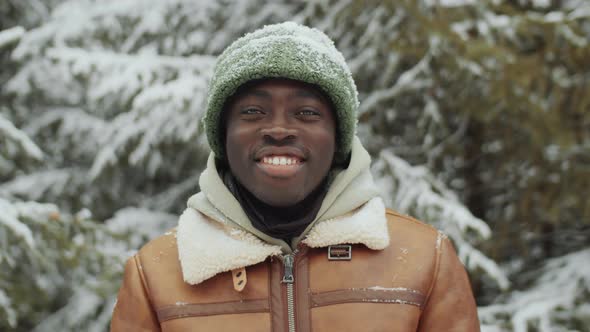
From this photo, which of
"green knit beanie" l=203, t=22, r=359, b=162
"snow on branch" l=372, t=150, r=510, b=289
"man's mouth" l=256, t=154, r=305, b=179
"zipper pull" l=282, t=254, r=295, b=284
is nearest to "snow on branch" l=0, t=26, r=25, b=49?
"green knit beanie" l=203, t=22, r=359, b=162

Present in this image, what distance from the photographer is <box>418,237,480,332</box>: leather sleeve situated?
6.42 feet

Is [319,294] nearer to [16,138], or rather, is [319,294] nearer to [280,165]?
[280,165]

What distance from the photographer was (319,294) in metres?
1.91

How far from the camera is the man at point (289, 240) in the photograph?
1.90m

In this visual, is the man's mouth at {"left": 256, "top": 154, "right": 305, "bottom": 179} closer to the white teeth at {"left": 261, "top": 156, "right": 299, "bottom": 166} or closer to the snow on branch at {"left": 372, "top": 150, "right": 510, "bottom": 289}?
the white teeth at {"left": 261, "top": 156, "right": 299, "bottom": 166}

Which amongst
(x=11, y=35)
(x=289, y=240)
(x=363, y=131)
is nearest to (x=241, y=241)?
(x=289, y=240)

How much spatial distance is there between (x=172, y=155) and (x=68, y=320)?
1.37 metres

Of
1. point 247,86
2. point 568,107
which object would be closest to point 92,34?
point 247,86

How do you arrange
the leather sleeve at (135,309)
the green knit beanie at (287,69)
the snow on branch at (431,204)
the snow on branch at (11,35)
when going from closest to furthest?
the green knit beanie at (287,69) → the leather sleeve at (135,309) → the snow on branch at (11,35) → the snow on branch at (431,204)

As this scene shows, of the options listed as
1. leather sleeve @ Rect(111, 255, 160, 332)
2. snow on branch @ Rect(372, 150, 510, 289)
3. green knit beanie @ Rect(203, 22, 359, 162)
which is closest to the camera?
green knit beanie @ Rect(203, 22, 359, 162)

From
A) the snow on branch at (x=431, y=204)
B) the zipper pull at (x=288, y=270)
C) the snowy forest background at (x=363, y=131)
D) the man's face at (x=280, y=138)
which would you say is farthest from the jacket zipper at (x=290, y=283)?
the snow on branch at (x=431, y=204)

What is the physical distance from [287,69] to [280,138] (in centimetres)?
20

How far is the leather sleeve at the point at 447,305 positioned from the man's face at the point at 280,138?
485mm

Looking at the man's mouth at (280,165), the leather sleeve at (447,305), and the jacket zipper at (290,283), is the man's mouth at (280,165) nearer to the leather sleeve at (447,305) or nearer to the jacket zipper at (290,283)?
the jacket zipper at (290,283)
